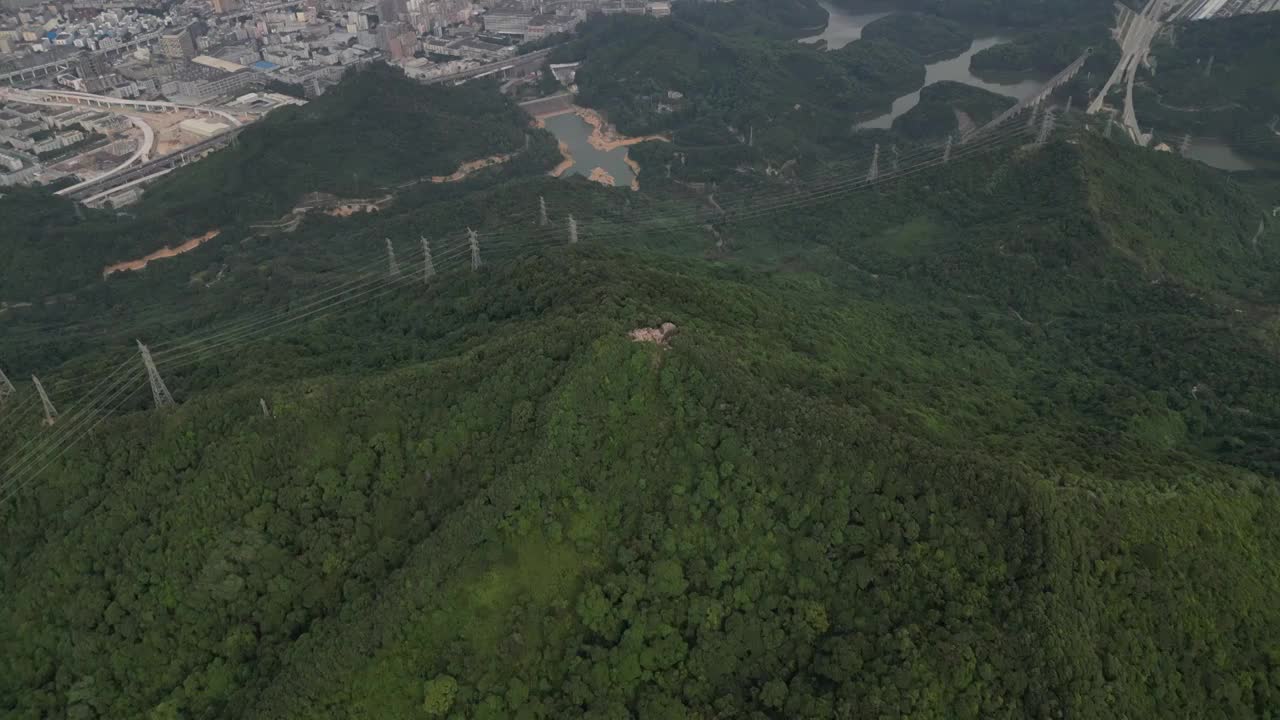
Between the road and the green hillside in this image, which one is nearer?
the road

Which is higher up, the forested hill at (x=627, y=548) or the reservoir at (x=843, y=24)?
the forested hill at (x=627, y=548)

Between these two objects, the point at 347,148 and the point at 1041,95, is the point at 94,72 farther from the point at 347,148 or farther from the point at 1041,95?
the point at 1041,95

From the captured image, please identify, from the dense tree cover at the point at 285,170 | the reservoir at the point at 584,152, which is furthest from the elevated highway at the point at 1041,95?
the dense tree cover at the point at 285,170

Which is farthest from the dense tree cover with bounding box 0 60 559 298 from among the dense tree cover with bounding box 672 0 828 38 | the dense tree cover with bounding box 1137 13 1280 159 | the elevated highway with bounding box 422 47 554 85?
the dense tree cover with bounding box 1137 13 1280 159

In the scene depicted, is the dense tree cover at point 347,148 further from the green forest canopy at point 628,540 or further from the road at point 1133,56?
the road at point 1133,56

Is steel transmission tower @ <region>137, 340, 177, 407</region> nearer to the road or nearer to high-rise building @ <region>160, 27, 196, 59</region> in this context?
the road

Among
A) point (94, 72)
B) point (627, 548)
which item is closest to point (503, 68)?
point (94, 72)
